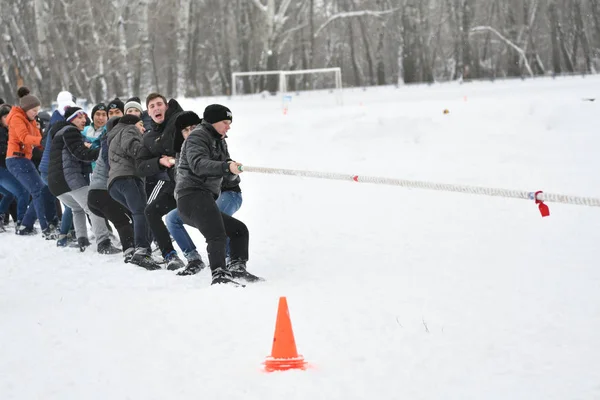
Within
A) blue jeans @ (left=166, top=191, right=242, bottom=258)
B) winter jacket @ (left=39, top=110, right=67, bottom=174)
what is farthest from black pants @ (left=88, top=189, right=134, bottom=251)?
blue jeans @ (left=166, top=191, right=242, bottom=258)

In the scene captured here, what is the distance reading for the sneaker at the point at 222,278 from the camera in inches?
258

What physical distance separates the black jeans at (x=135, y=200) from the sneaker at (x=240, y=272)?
170 cm

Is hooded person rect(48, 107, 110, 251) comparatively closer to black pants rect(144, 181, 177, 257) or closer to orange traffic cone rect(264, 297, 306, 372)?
black pants rect(144, 181, 177, 257)

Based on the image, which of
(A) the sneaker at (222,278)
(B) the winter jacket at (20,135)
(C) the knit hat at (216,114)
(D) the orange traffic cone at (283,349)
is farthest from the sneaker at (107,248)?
(D) the orange traffic cone at (283,349)

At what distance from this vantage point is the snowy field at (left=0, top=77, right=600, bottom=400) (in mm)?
4348

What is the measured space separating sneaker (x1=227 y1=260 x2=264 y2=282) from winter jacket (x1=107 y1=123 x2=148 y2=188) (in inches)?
70.7

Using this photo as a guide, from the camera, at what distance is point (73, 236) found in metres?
10.2

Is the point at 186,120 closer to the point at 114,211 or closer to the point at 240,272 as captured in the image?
the point at 240,272

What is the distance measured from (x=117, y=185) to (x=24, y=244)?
266cm

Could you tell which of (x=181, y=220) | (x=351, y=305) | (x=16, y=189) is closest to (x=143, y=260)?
(x=181, y=220)

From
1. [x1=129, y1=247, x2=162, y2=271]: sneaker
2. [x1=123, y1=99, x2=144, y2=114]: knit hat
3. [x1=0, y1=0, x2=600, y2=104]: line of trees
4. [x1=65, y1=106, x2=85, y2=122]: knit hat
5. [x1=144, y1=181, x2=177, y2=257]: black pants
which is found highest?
[x1=0, y1=0, x2=600, y2=104]: line of trees

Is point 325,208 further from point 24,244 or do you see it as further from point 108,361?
point 108,361

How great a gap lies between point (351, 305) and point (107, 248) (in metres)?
4.15

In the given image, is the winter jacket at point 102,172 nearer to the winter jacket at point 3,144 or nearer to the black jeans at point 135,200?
the black jeans at point 135,200
